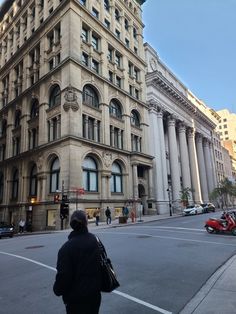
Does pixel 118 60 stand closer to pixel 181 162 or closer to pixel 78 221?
pixel 181 162

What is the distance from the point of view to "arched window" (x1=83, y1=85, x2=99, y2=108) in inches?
1420

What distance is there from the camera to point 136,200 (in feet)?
127

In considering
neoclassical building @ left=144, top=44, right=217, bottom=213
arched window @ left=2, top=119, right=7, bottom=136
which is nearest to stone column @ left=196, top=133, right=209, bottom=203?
neoclassical building @ left=144, top=44, right=217, bottom=213

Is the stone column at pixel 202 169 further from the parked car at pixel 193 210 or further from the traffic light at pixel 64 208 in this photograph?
the traffic light at pixel 64 208

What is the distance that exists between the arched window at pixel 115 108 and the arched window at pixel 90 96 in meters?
3.02

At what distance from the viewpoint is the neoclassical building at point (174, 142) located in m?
47.3

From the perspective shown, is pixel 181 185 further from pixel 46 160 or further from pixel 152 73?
pixel 46 160

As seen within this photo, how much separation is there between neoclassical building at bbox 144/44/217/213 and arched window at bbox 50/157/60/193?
18089 mm

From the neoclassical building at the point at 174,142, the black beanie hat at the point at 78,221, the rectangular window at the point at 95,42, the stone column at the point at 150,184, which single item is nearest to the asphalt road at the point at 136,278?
the black beanie hat at the point at 78,221

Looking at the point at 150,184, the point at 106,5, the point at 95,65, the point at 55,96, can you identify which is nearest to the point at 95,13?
the point at 106,5

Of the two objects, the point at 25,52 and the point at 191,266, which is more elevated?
the point at 25,52

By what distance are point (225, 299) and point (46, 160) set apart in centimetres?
3054

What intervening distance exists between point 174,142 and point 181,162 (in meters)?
5.57

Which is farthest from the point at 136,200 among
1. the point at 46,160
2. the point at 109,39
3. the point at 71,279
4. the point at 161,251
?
the point at 71,279
